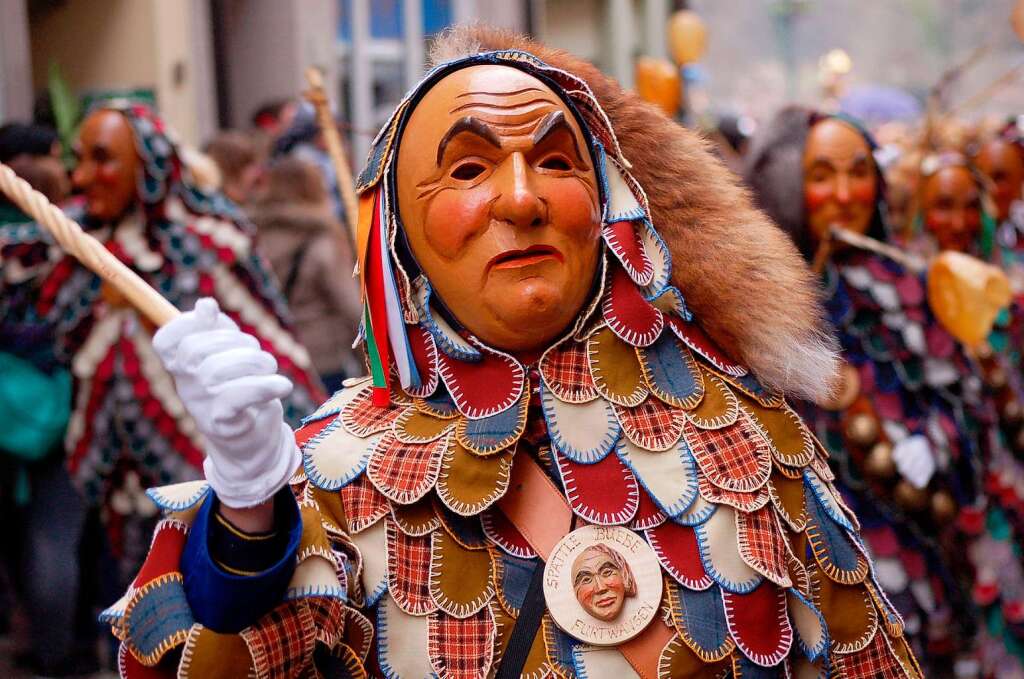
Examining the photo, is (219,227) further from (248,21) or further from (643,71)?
(248,21)

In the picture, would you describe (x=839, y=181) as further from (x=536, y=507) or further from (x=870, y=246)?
(x=536, y=507)

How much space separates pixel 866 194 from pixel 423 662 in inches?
124

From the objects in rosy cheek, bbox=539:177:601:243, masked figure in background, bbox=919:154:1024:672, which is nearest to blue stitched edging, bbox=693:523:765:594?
rosy cheek, bbox=539:177:601:243

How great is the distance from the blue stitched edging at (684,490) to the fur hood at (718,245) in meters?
0.24

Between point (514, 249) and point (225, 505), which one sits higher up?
point (514, 249)

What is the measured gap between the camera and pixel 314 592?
7.02 ft

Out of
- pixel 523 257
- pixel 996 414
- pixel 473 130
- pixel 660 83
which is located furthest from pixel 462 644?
pixel 660 83

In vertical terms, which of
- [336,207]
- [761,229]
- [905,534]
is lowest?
[905,534]

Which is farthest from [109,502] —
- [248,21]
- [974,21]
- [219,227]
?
[974,21]

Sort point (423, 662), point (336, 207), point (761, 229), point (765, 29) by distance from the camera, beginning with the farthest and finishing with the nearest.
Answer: point (765, 29)
point (336, 207)
point (761, 229)
point (423, 662)

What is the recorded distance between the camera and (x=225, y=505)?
2.03 metres

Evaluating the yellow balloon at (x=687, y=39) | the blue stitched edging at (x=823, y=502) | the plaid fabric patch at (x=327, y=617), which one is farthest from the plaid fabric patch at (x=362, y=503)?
the yellow balloon at (x=687, y=39)

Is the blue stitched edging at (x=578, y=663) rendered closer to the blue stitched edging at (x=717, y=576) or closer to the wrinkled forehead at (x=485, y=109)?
the blue stitched edging at (x=717, y=576)

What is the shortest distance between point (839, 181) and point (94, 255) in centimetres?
334
